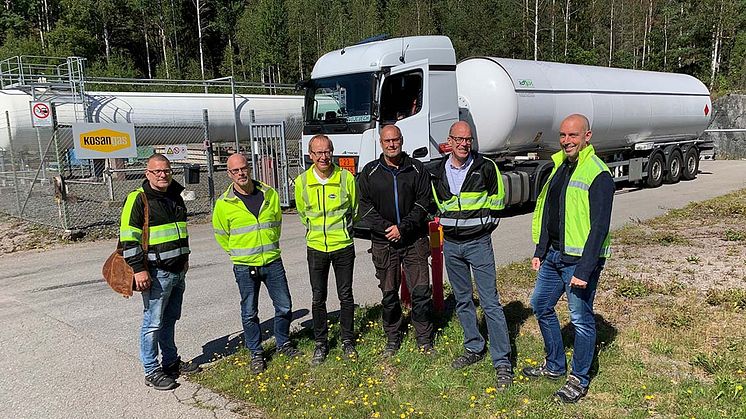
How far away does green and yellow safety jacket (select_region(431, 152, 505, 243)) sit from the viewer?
404cm

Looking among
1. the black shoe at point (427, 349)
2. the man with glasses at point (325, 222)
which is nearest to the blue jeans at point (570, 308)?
the black shoe at point (427, 349)

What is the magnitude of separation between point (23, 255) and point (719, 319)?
10495 millimetres

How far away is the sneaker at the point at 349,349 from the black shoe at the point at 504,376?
124 centimetres

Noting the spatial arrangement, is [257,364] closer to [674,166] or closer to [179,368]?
[179,368]

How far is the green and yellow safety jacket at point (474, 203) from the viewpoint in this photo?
159 inches

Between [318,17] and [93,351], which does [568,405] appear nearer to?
[93,351]

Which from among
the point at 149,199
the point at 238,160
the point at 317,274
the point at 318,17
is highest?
the point at 318,17

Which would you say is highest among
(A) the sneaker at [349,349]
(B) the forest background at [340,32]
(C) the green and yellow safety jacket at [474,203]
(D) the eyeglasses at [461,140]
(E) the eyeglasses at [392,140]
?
(B) the forest background at [340,32]

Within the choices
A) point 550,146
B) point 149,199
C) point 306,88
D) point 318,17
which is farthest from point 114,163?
point 318,17

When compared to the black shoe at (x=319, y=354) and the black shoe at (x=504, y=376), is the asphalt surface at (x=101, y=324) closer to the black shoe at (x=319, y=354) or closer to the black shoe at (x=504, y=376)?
the black shoe at (x=319, y=354)

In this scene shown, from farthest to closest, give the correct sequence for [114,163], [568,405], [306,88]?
[114,163], [306,88], [568,405]

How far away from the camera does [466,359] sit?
14.1ft

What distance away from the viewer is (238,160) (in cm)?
434

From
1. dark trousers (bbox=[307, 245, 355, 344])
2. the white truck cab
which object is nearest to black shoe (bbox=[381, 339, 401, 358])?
dark trousers (bbox=[307, 245, 355, 344])
